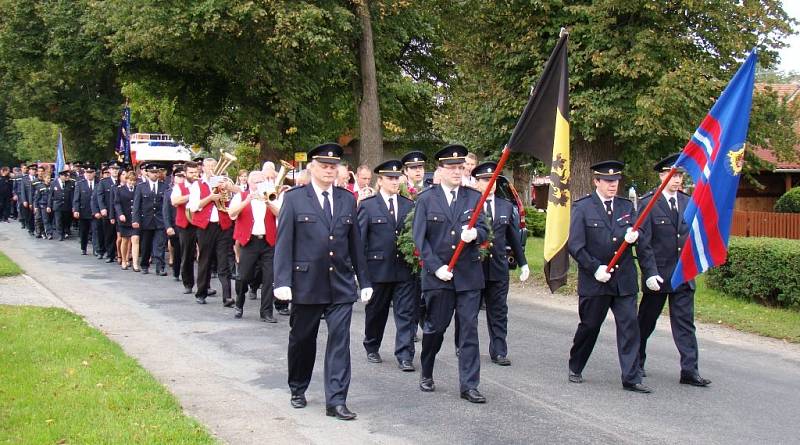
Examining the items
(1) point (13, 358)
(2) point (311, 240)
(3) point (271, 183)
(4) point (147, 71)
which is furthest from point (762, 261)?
(4) point (147, 71)

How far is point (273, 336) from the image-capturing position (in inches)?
429

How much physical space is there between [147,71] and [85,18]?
276 centimetres

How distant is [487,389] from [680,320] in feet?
6.84

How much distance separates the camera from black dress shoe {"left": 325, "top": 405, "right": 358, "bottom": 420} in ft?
23.3

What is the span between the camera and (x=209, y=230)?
1370 centimetres

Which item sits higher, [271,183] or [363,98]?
[363,98]

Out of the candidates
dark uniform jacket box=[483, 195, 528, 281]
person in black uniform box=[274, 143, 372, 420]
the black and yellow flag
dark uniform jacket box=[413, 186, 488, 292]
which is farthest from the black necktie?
dark uniform jacket box=[483, 195, 528, 281]

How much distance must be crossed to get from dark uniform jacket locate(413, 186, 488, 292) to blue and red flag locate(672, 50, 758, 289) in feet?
5.98

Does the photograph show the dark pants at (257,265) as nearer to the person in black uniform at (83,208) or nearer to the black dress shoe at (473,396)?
the black dress shoe at (473,396)

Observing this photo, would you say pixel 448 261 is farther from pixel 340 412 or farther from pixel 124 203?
pixel 124 203

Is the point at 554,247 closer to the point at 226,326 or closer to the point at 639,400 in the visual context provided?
the point at 639,400

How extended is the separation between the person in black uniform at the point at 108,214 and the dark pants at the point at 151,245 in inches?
76.1

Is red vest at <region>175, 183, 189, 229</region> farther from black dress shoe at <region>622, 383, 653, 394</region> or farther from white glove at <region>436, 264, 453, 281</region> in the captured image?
black dress shoe at <region>622, 383, 653, 394</region>

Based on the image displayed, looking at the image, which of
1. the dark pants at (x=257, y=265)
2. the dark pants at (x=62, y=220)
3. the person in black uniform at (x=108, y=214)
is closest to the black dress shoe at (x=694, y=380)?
the dark pants at (x=257, y=265)
